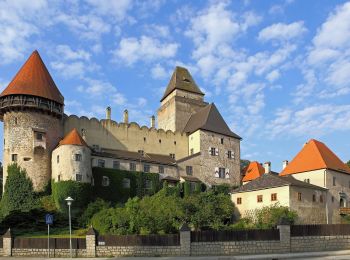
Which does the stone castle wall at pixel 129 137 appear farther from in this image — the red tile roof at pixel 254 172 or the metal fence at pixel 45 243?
the metal fence at pixel 45 243

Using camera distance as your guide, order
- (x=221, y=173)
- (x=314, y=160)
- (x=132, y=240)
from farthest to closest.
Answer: (x=221, y=173), (x=314, y=160), (x=132, y=240)

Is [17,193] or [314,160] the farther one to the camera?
[314,160]

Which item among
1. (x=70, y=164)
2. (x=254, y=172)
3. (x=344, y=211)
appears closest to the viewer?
(x=70, y=164)

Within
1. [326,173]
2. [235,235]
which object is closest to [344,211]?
[326,173]

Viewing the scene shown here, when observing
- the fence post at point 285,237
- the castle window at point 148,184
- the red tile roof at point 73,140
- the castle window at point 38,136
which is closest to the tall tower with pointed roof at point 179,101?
the castle window at point 148,184

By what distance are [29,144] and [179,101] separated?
1025 inches

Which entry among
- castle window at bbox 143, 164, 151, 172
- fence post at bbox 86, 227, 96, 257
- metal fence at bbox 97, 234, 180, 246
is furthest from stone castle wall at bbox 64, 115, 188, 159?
metal fence at bbox 97, 234, 180, 246

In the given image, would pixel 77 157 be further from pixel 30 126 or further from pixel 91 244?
pixel 91 244

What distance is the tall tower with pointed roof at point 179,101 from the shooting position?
70.0 metres

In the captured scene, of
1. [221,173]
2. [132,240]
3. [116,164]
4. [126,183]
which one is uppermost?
[116,164]

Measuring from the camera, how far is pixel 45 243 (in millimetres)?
29828

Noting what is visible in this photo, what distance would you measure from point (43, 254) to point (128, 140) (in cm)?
3366

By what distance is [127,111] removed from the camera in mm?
65688

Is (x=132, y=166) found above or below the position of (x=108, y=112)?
below
